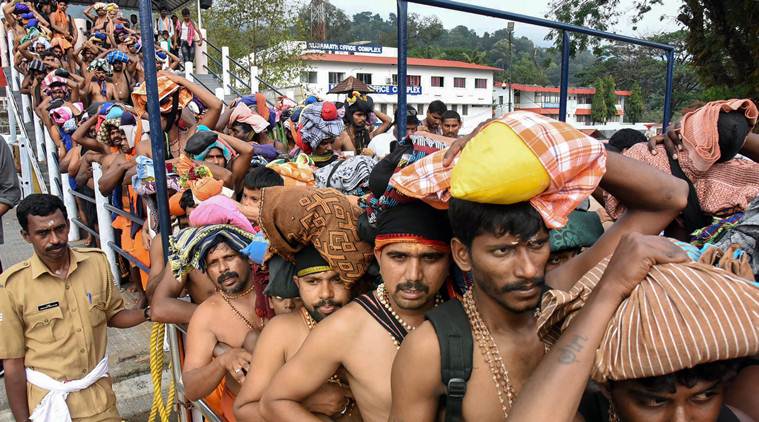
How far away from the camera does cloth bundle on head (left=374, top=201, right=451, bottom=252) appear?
170cm

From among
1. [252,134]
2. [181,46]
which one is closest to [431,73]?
[181,46]

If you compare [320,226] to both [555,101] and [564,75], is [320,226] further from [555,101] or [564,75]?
[555,101]

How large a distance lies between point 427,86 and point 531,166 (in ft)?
153

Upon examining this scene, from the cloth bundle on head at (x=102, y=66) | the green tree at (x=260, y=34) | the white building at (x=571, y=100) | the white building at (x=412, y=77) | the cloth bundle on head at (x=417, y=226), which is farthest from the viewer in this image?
the white building at (x=571, y=100)

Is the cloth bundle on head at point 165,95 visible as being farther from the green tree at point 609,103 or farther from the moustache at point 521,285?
the green tree at point 609,103

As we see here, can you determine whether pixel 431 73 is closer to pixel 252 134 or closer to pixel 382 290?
pixel 252 134

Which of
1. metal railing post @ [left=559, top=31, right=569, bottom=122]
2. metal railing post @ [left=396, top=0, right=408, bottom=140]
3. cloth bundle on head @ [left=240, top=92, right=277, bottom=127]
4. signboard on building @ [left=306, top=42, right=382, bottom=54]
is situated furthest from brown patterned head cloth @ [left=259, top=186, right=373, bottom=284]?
signboard on building @ [left=306, top=42, right=382, bottom=54]

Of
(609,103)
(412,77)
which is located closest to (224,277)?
(412,77)

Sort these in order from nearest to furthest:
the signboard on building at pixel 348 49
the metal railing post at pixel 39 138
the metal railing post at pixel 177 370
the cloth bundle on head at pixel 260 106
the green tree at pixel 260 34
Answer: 1. the metal railing post at pixel 177 370
2. the cloth bundle on head at pixel 260 106
3. the metal railing post at pixel 39 138
4. the green tree at pixel 260 34
5. the signboard on building at pixel 348 49

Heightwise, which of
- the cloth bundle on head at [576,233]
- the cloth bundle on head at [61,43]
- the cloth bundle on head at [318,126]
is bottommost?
the cloth bundle on head at [576,233]

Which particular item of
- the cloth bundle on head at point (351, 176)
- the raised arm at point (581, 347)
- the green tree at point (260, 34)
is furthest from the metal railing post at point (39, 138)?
the green tree at point (260, 34)

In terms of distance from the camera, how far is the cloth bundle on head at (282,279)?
7.13 feet

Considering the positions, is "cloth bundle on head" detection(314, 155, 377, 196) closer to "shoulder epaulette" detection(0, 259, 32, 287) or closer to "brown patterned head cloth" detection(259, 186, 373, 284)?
"brown patterned head cloth" detection(259, 186, 373, 284)

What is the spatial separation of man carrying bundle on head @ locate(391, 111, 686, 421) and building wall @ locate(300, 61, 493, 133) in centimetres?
3470
